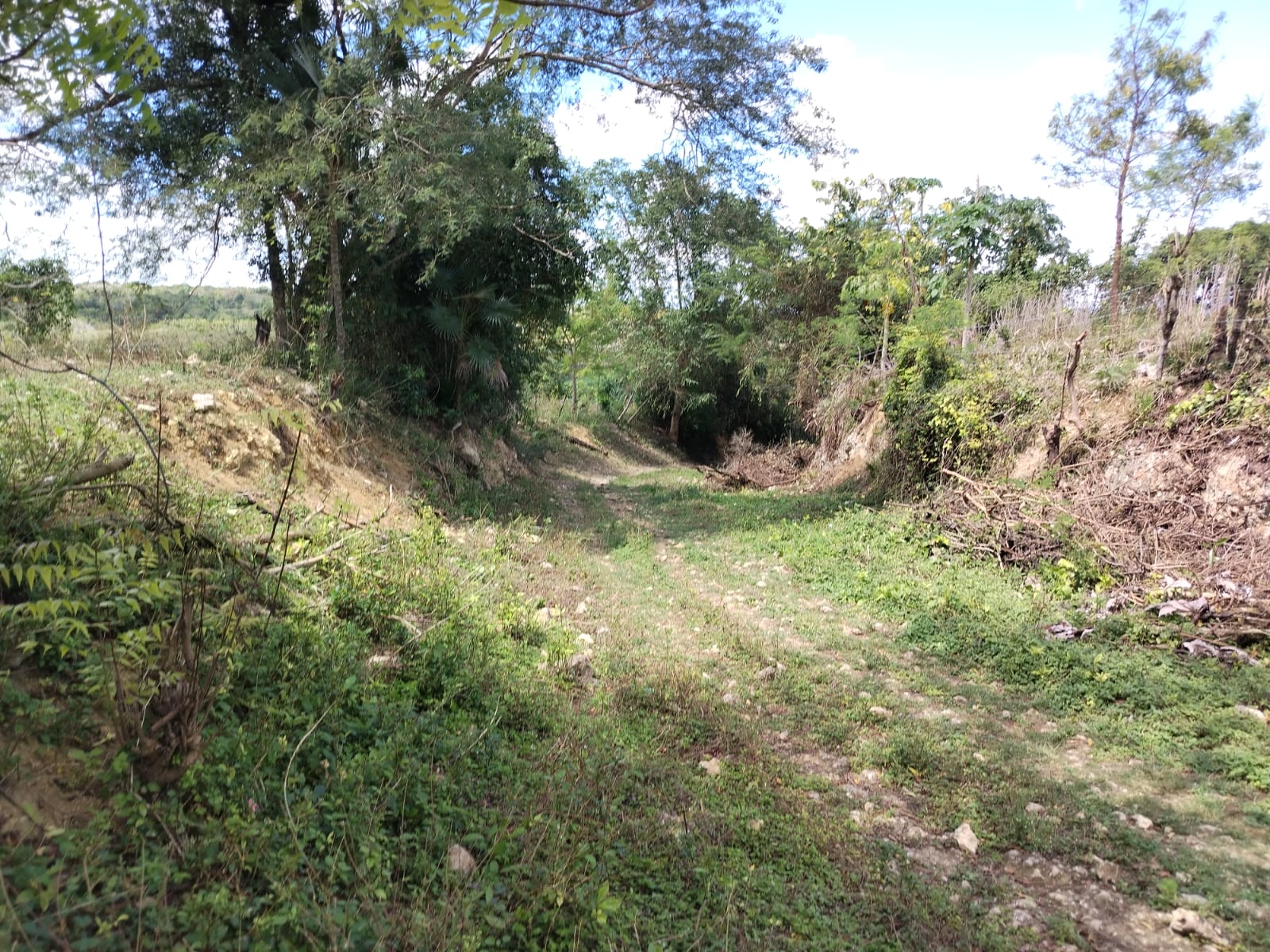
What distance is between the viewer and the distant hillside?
7531mm

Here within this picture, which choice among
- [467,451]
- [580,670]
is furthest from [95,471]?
[467,451]

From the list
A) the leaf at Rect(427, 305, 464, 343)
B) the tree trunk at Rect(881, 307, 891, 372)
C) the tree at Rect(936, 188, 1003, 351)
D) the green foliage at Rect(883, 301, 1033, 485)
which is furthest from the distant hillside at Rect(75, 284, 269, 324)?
the tree at Rect(936, 188, 1003, 351)

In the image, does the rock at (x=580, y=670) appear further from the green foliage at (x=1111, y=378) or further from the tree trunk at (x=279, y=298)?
the tree trunk at (x=279, y=298)

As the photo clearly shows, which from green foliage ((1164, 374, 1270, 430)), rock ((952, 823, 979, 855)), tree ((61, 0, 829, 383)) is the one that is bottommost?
rock ((952, 823, 979, 855))

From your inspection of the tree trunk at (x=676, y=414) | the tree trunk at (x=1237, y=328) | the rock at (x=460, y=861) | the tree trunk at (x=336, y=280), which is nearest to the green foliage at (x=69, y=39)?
the rock at (x=460, y=861)

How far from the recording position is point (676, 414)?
28656 millimetres

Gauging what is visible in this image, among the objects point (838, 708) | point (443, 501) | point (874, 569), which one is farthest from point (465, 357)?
point (838, 708)

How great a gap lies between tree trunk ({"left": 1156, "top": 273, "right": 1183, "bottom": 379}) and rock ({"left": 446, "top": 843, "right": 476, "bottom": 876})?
29.8 ft

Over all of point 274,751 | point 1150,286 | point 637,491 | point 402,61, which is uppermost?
point 402,61

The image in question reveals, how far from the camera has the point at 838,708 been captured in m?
5.18

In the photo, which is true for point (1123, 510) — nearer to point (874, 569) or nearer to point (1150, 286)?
point (874, 569)

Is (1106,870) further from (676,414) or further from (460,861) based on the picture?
(676,414)

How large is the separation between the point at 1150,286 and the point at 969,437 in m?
5.39

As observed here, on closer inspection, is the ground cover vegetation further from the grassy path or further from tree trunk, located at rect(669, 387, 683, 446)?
tree trunk, located at rect(669, 387, 683, 446)
